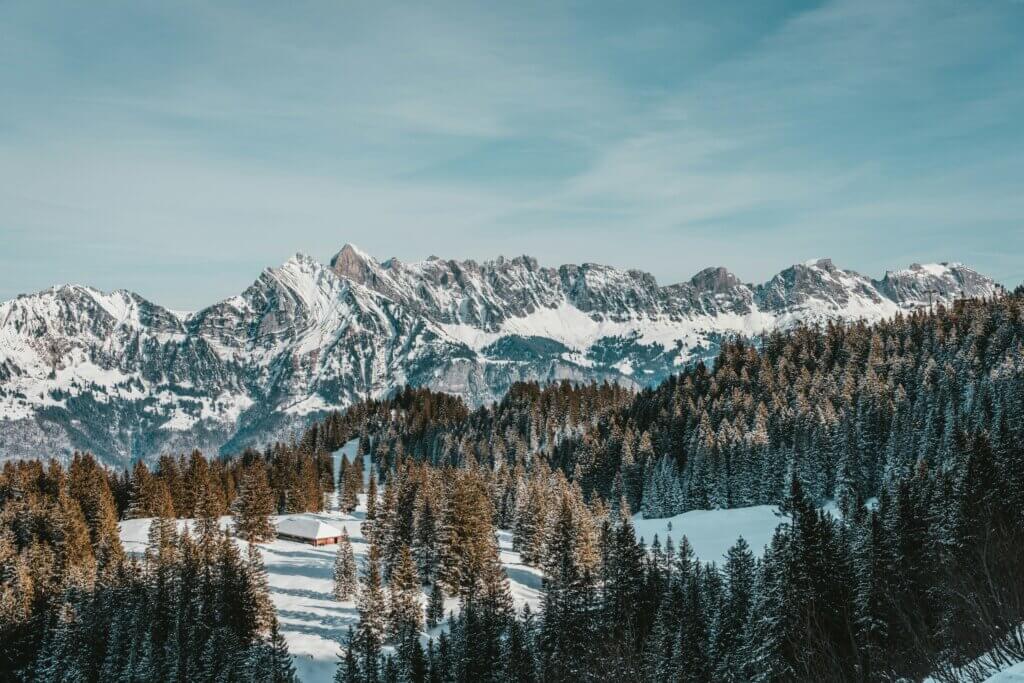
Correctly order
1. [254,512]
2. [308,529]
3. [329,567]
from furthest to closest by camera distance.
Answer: [308,529] → [254,512] → [329,567]

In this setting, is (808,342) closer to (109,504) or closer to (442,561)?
(442,561)

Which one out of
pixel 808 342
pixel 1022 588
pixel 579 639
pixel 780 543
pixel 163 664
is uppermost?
pixel 808 342

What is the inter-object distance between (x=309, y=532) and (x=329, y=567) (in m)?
11.6

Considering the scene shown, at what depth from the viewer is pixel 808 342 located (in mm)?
164500

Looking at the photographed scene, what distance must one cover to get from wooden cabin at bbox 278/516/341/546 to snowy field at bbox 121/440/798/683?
47.4 inches

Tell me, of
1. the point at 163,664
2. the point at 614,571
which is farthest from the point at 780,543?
the point at 163,664

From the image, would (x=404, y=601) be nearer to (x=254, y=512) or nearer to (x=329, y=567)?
(x=329, y=567)

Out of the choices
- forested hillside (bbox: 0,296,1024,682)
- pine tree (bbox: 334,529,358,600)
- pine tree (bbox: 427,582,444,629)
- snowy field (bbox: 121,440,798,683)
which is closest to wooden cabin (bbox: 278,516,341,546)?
snowy field (bbox: 121,440,798,683)

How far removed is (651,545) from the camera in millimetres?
88625

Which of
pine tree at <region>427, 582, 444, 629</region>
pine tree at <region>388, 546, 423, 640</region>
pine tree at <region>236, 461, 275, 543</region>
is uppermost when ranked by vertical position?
pine tree at <region>236, 461, 275, 543</region>

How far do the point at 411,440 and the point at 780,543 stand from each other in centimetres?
13124

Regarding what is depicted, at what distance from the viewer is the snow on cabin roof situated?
3676 inches

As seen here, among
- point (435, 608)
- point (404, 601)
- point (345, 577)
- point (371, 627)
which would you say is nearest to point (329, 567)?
point (345, 577)

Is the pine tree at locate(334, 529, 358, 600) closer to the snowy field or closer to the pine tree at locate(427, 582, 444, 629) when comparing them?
the snowy field
